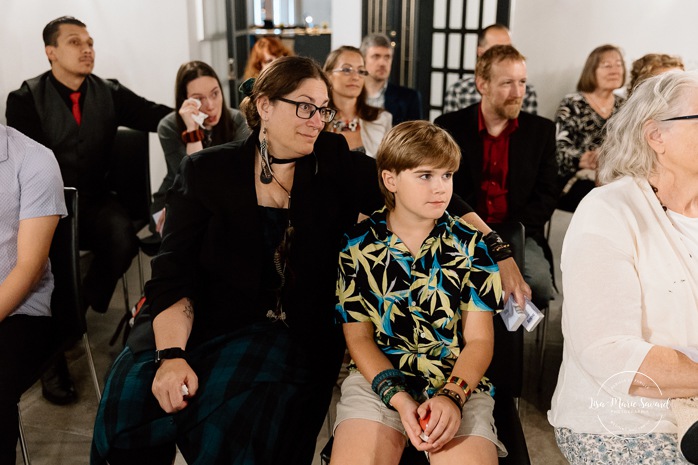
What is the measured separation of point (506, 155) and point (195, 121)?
4.81 ft

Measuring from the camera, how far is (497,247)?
185 centimetres

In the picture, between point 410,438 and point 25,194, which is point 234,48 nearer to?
point 25,194

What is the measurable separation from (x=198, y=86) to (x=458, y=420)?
2.31 metres

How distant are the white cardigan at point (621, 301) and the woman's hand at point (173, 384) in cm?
91

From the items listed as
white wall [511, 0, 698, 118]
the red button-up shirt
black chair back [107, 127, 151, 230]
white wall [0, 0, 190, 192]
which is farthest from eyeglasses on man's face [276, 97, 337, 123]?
white wall [511, 0, 698, 118]

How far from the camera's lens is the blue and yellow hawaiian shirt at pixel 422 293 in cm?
177

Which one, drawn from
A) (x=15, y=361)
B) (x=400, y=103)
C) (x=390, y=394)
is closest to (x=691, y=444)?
(x=390, y=394)

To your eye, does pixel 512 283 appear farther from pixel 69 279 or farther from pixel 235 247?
pixel 69 279

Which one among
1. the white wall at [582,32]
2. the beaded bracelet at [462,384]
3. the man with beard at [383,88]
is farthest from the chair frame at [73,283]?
the white wall at [582,32]

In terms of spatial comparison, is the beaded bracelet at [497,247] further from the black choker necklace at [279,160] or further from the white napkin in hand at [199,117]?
the white napkin in hand at [199,117]

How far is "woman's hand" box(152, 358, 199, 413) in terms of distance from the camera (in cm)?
167

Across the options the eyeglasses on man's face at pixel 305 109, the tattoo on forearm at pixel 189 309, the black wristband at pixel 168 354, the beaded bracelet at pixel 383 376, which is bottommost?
the beaded bracelet at pixel 383 376

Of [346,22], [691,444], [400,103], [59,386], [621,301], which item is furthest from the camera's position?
[346,22]

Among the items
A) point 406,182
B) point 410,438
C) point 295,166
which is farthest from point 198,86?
point 410,438
